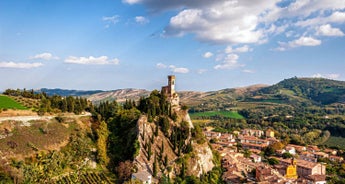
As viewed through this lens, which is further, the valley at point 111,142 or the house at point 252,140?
the house at point 252,140

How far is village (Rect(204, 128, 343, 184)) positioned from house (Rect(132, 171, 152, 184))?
63.3 feet

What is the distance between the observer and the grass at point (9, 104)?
206 ft

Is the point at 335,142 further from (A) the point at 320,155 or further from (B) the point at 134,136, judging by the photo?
(B) the point at 134,136

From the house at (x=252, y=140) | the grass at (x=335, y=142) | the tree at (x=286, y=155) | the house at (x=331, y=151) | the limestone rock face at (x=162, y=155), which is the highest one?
the limestone rock face at (x=162, y=155)

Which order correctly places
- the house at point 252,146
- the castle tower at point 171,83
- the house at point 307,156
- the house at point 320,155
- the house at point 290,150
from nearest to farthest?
the castle tower at point 171,83 < the house at point 307,156 < the house at point 320,155 < the house at point 290,150 < the house at point 252,146

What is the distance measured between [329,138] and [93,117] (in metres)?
122

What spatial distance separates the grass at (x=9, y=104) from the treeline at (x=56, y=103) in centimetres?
378

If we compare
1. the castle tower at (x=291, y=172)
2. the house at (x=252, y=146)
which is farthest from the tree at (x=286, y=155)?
the castle tower at (x=291, y=172)

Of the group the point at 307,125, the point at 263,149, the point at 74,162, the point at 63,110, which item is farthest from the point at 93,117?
the point at 307,125

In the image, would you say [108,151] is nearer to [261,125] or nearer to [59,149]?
[59,149]

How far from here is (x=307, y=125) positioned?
6585 inches

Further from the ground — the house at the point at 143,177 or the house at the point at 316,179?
the house at the point at 143,177

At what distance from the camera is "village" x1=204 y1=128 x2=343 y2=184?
69188 mm

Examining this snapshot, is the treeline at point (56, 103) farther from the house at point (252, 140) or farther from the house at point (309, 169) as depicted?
the house at point (252, 140)
